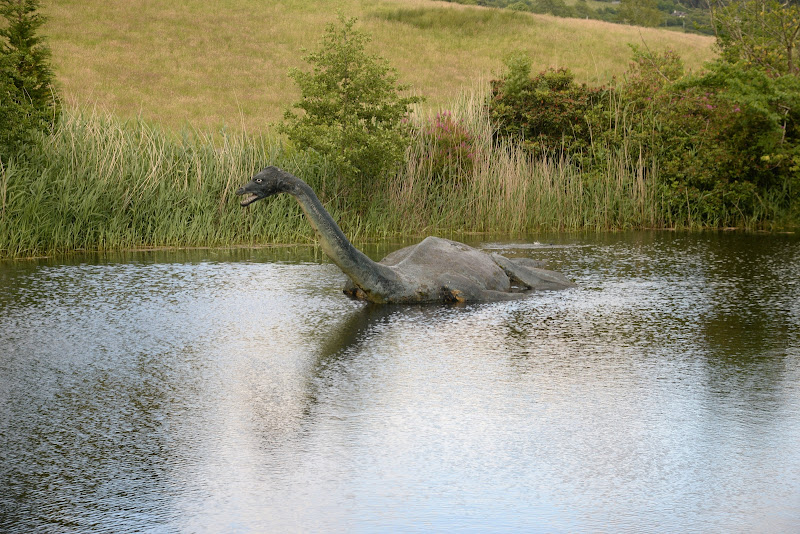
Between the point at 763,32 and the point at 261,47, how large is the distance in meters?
39.8

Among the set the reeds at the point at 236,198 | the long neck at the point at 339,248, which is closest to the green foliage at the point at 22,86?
the reeds at the point at 236,198

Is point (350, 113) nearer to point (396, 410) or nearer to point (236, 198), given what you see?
point (236, 198)

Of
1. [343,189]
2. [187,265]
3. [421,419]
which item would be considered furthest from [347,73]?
[421,419]

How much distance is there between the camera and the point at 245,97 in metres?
43.8

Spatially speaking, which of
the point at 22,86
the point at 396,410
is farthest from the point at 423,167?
the point at 396,410

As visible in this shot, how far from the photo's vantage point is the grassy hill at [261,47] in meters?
42.2

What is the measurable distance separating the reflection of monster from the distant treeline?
231 feet

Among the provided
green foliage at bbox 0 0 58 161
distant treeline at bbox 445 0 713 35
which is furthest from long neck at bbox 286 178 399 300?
distant treeline at bbox 445 0 713 35

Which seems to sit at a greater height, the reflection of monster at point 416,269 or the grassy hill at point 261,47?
the grassy hill at point 261,47

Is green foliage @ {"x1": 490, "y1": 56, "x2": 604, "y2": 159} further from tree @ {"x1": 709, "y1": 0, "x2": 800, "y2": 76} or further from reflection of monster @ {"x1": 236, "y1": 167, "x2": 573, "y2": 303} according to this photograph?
reflection of monster @ {"x1": 236, "y1": 167, "x2": 573, "y2": 303}

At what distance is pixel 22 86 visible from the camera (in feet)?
53.7

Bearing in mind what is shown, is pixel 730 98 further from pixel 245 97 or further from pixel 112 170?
pixel 245 97

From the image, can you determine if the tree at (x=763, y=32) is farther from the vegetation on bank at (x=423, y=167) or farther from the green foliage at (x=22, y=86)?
the green foliage at (x=22, y=86)

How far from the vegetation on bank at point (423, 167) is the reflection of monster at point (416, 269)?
210 inches
